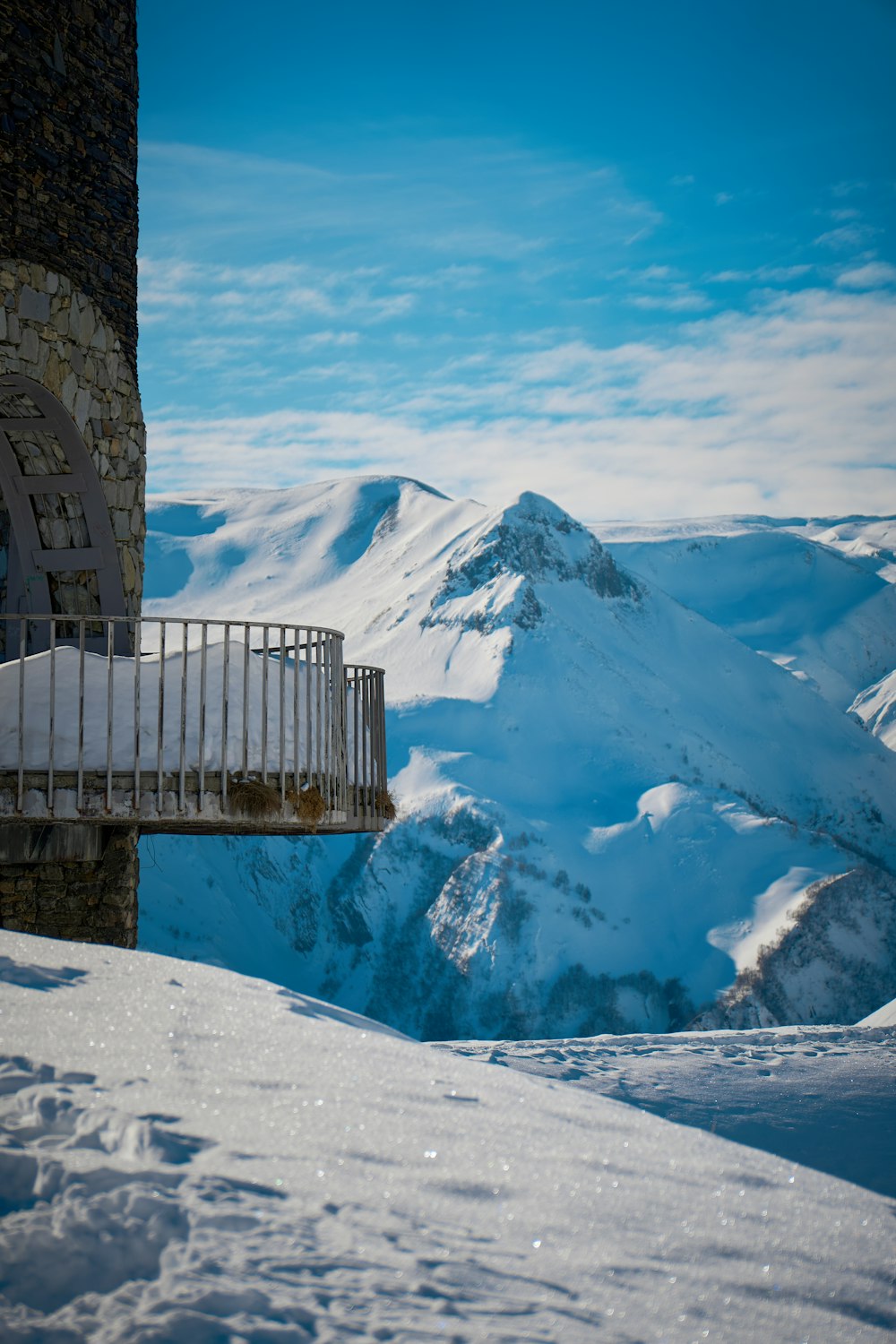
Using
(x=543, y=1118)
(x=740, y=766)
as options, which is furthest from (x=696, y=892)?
(x=543, y=1118)

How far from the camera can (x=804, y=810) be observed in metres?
29.9

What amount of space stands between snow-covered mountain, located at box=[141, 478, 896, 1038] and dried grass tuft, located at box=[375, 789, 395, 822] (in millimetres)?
14103

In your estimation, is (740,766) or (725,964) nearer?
(725,964)

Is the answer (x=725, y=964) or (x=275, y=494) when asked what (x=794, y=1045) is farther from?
(x=275, y=494)

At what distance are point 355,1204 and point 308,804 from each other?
4538 mm

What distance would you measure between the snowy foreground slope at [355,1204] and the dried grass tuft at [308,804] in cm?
326

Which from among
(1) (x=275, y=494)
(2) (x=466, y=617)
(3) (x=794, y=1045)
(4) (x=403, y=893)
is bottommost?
(4) (x=403, y=893)

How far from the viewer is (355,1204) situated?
2910mm

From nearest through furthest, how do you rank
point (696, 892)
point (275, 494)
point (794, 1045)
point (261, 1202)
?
point (261, 1202)
point (794, 1045)
point (696, 892)
point (275, 494)

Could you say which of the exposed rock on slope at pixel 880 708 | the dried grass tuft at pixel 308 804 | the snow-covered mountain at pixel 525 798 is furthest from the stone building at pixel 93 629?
the exposed rock on slope at pixel 880 708

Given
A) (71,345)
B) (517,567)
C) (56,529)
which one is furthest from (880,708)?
(71,345)

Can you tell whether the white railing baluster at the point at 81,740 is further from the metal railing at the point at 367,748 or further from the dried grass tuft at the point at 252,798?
the metal railing at the point at 367,748

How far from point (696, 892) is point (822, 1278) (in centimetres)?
2268

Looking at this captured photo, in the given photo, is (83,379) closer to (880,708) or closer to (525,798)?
(525,798)
